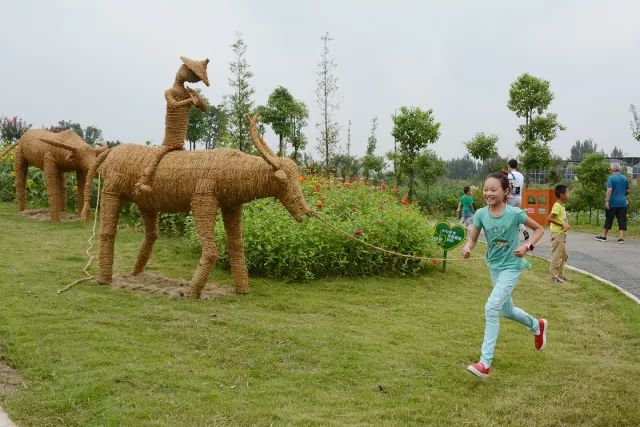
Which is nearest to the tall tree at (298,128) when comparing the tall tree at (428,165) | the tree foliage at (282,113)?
the tree foliage at (282,113)

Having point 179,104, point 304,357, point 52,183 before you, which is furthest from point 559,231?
Result: point 52,183

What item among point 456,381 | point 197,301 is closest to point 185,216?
point 197,301

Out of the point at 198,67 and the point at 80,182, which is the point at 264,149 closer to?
the point at 198,67

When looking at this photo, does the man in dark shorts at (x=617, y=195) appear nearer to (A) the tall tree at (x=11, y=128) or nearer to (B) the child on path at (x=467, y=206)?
(B) the child on path at (x=467, y=206)

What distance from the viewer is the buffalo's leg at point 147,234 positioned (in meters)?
7.24

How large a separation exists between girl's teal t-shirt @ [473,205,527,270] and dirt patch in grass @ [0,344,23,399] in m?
3.61

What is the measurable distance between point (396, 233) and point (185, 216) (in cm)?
450

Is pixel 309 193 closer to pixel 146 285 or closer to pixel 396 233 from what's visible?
pixel 396 233

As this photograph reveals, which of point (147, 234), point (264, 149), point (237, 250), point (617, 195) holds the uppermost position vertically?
point (264, 149)

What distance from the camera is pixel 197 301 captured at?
20.9 feet

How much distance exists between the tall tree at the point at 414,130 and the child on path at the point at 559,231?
14540 mm

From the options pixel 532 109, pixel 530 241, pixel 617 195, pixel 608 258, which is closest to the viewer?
pixel 530 241

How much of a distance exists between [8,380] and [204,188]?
9.10 feet

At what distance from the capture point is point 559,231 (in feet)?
26.7
